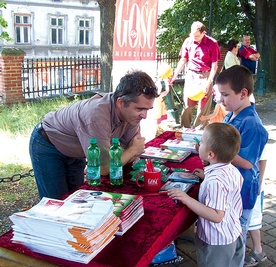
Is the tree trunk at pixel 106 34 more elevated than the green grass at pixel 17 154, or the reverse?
the tree trunk at pixel 106 34

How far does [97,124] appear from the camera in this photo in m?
2.21

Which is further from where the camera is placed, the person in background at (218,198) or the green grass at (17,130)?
the green grass at (17,130)

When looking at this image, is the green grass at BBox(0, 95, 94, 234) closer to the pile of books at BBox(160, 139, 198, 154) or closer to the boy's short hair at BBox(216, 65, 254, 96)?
the pile of books at BBox(160, 139, 198, 154)

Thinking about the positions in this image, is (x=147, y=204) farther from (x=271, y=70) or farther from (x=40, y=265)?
(x=271, y=70)

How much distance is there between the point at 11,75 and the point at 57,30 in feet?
69.7

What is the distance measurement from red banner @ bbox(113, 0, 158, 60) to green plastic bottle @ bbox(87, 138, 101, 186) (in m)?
2.17

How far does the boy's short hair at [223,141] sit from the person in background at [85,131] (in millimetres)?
435

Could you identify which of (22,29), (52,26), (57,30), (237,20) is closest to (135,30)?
(237,20)

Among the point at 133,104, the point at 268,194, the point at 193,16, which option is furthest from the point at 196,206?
the point at 193,16

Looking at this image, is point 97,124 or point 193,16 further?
point 193,16

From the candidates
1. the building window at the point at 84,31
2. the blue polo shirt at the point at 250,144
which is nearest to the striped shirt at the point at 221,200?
the blue polo shirt at the point at 250,144

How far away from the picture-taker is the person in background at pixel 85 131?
2.25m

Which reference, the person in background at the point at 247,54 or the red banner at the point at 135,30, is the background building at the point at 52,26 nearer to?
the person in background at the point at 247,54

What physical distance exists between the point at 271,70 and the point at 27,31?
63.8 ft
